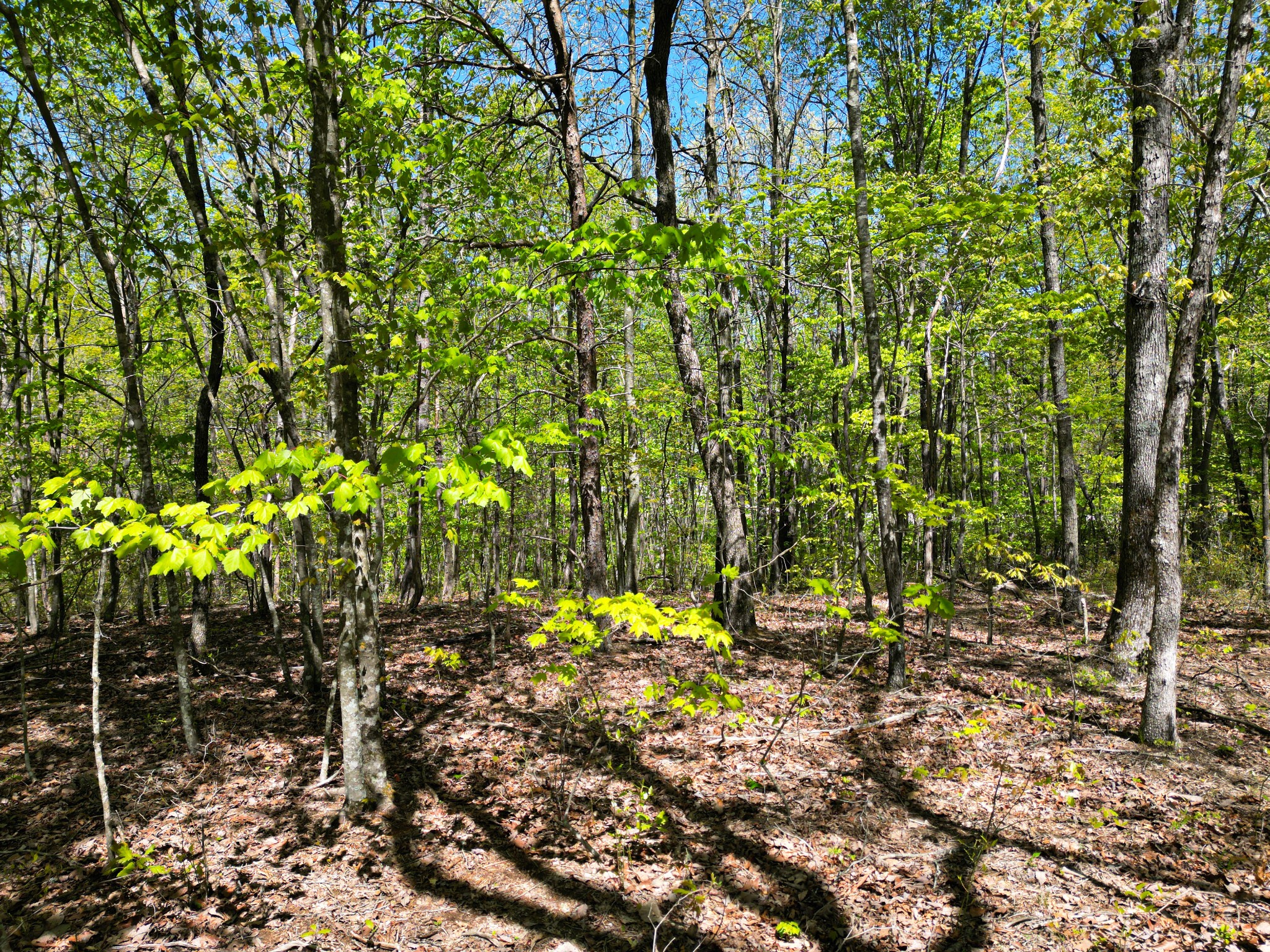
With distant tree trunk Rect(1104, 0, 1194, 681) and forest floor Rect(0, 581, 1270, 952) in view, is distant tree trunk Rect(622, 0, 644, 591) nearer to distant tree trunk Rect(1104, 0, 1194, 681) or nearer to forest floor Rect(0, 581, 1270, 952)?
forest floor Rect(0, 581, 1270, 952)

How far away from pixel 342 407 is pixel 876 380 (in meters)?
5.29

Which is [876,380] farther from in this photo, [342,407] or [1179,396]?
[342,407]

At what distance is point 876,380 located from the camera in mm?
6508

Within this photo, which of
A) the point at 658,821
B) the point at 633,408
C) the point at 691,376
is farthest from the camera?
the point at 633,408

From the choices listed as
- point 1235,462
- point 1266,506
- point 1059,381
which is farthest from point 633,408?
point 1235,462

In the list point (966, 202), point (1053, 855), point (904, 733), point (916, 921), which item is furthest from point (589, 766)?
point (966, 202)

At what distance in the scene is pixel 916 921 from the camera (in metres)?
3.61

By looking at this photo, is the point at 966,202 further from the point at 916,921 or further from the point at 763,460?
the point at 763,460

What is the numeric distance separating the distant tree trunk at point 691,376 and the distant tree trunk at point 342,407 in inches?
155

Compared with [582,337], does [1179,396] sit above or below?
below

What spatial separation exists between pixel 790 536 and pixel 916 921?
1107 centimetres

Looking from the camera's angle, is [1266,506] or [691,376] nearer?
[691,376]

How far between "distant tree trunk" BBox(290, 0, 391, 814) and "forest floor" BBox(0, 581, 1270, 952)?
24.2 inches

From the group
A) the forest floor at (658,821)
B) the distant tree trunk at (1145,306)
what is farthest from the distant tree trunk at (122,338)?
the distant tree trunk at (1145,306)
